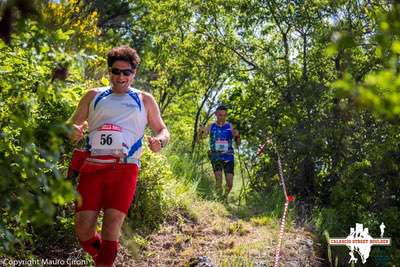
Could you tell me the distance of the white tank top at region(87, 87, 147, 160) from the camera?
4.26 meters

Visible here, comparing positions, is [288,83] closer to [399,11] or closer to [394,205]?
[394,205]

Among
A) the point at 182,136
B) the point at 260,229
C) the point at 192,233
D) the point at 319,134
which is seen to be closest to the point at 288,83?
the point at 319,134

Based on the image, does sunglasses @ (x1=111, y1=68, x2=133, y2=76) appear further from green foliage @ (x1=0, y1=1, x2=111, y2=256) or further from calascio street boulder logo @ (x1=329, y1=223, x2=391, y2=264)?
calascio street boulder logo @ (x1=329, y1=223, x2=391, y2=264)

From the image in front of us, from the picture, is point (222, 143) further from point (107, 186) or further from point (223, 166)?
point (107, 186)

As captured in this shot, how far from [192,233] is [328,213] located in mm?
3139

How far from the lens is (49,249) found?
17.7 ft

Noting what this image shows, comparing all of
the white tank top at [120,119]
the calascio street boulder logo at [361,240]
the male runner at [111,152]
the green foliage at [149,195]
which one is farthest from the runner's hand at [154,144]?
the calascio street boulder logo at [361,240]

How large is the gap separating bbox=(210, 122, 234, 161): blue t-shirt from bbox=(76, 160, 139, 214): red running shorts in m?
5.75

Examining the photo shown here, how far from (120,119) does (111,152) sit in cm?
24

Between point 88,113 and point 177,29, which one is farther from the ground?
point 177,29

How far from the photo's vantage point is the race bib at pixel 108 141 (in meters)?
4.21

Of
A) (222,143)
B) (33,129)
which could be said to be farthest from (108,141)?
(222,143)

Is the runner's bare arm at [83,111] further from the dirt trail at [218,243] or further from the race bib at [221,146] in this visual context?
the race bib at [221,146]

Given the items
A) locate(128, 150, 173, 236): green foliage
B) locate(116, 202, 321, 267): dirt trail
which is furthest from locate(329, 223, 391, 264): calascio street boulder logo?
locate(128, 150, 173, 236): green foliage
